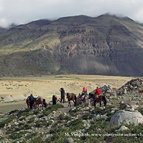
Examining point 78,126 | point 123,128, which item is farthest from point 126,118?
point 78,126

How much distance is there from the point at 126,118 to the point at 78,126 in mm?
3428

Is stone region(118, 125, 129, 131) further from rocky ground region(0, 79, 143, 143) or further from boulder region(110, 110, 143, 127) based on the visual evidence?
boulder region(110, 110, 143, 127)

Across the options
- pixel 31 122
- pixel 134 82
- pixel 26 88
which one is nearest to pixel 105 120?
pixel 31 122

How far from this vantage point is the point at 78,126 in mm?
27562

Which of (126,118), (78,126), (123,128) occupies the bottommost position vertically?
(78,126)

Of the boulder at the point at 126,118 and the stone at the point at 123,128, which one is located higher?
the boulder at the point at 126,118

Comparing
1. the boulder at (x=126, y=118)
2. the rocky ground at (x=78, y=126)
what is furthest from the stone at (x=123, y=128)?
the boulder at (x=126, y=118)

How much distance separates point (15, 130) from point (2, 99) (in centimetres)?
6165

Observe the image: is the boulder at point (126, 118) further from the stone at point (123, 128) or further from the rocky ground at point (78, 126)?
the stone at point (123, 128)

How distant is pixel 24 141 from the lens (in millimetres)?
25734

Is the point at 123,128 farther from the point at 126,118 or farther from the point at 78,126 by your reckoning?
the point at 78,126

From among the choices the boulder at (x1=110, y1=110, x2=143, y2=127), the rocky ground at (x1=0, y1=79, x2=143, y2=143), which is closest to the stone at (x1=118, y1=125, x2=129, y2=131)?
the rocky ground at (x1=0, y1=79, x2=143, y2=143)

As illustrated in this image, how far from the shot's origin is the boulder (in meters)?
25.2

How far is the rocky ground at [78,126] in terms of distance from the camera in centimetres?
2245
